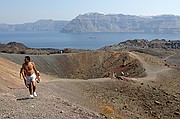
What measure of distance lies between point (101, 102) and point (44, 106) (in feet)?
29.8

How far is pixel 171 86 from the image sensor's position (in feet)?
91.8

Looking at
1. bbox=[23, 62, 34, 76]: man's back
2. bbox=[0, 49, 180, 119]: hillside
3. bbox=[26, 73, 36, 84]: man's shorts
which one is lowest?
bbox=[0, 49, 180, 119]: hillside

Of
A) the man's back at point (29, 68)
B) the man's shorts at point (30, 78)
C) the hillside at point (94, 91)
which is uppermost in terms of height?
the man's back at point (29, 68)

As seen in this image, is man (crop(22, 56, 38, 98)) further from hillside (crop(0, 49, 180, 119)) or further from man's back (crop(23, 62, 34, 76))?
hillside (crop(0, 49, 180, 119))

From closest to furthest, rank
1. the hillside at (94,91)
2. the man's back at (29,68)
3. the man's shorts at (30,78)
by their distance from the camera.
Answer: the hillside at (94,91) < the man's back at (29,68) < the man's shorts at (30,78)

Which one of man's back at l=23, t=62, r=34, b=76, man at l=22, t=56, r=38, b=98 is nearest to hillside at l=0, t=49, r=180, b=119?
man at l=22, t=56, r=38, b=98

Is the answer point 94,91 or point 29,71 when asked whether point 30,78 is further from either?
point 94,91

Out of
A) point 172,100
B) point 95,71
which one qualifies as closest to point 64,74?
point 95,71

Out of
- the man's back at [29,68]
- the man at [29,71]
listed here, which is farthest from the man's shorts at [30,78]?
the man's back at [29,68]

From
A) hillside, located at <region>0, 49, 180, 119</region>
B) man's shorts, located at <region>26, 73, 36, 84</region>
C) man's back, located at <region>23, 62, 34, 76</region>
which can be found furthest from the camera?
man's shorts, located at <region>26, 73, 36, 84</region>

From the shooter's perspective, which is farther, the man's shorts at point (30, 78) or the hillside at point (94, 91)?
the man's shorts at point (30, 78)

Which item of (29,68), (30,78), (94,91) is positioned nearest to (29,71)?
(29,68)

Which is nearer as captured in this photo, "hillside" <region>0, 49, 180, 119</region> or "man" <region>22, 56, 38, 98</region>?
"hillside" <region>0, 49, 180, 119</region>

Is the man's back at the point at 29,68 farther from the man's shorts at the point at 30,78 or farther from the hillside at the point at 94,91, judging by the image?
the hillside at the point at 94,91
